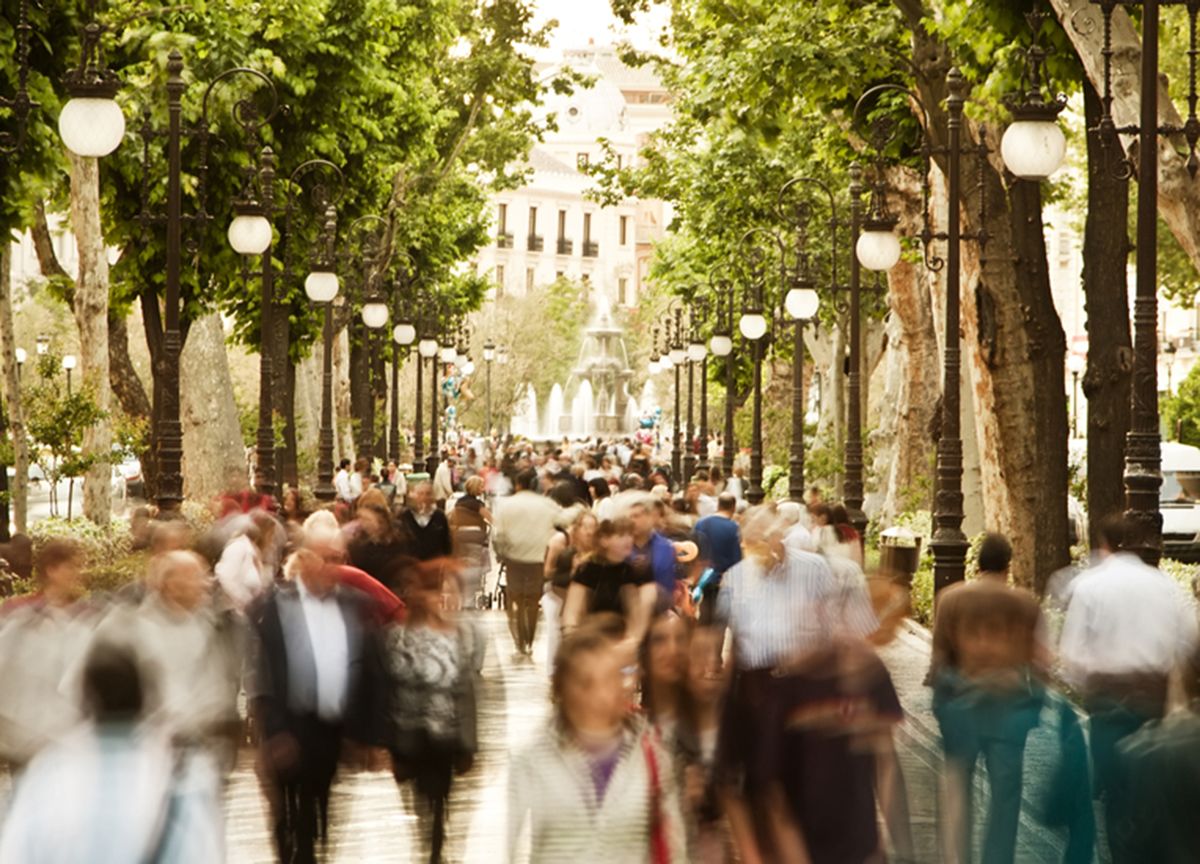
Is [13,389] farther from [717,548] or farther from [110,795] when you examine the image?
[110,795]

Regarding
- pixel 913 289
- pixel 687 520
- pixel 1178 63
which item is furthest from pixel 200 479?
pixel 1178 63

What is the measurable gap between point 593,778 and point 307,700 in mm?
3206

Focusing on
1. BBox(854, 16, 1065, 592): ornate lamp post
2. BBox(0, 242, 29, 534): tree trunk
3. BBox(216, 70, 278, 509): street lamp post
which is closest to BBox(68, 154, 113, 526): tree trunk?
BBox(0, 242, 29, 534): tree trunk

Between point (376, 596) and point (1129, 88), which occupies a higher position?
point (1129, 88)

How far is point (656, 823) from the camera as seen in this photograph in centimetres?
673

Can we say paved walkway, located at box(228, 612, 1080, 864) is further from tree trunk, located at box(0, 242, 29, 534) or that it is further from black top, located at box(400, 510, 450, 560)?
tree trunk, located at box(0, 242, 29, 534)

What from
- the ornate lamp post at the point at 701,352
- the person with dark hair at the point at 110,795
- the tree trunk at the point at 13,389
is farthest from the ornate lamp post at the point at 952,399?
the ornate lamp post at the point at 701,352

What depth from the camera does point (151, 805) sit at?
6145 mm

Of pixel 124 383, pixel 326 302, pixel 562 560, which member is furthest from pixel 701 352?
pixel 562 560

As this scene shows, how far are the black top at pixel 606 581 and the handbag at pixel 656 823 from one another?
6.79 meters

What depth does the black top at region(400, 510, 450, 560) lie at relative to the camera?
17062 millimetres

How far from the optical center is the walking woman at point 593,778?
6633 mm

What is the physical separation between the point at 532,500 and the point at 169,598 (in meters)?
10.8

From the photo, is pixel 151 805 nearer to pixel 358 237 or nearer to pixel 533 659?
pixel 533 659
